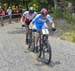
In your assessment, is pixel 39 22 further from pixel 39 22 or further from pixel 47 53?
pixel 47 53

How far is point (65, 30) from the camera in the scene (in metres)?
23.4

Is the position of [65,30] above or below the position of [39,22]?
below

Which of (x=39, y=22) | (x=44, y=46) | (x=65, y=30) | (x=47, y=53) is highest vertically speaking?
(x=39, y=22)

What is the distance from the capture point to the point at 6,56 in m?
13.6

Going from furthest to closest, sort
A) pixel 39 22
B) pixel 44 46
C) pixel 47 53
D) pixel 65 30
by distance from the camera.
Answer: pixel 65 30
pixel 39 22
pixel 44 46
pixel 47 53

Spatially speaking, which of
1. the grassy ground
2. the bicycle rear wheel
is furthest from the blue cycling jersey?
the grassy ground

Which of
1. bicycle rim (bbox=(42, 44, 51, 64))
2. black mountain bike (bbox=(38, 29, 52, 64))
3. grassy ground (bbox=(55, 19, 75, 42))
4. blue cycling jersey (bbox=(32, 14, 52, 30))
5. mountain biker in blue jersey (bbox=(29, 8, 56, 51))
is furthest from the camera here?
grassy ground (bbox=(55, 19, 75, 42))

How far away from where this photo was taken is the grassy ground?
778 inches

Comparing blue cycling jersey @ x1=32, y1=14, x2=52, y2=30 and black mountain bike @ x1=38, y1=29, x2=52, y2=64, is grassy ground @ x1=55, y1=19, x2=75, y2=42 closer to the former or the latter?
blue cycling jersey @ x1=32, y1=14, x2=52, y2=30

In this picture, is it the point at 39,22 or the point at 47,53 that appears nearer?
the point at 47,53

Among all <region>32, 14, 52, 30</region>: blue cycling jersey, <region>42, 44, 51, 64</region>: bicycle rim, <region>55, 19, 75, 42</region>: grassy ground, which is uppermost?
<region>32, 14, 52, 30</region>: blue cycling jersey

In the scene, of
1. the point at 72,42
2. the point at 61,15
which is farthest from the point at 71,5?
the point at 72,42

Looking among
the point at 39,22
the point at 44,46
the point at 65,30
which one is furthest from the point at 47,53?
the point at 65,30

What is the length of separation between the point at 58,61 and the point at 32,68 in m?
1.52
